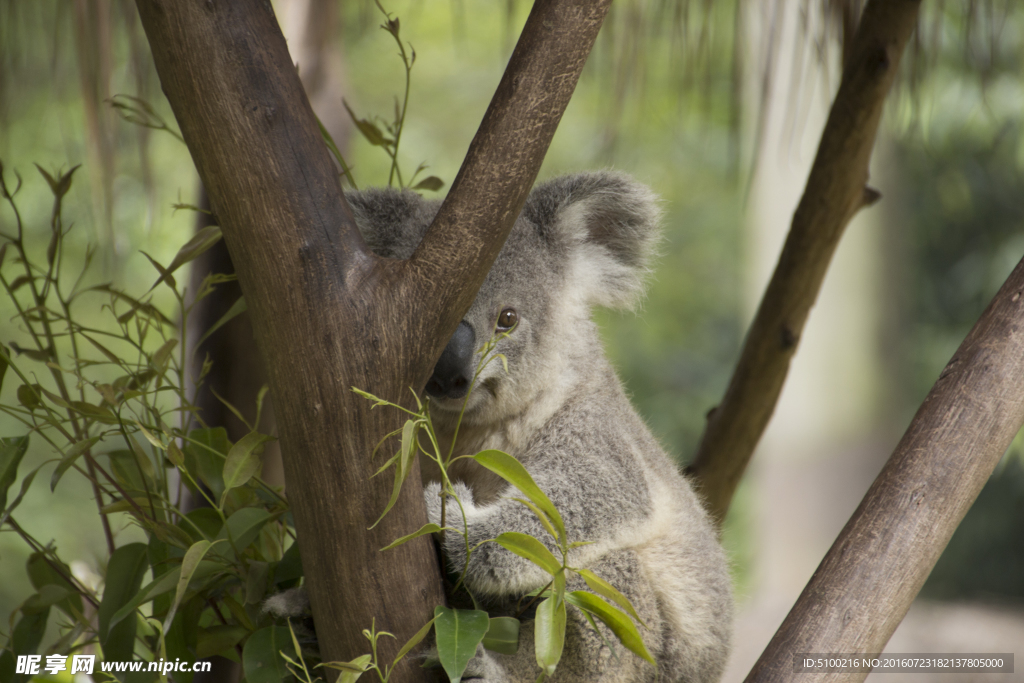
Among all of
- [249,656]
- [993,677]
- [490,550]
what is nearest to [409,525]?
[490,550]

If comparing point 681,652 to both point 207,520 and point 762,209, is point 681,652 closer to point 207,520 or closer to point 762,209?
point 207,520

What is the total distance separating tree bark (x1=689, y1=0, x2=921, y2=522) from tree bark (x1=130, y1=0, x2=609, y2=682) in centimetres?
112

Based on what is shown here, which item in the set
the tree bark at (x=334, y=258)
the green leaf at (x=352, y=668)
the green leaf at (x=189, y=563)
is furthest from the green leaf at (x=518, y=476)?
the green leaf at (x=189, y=563)

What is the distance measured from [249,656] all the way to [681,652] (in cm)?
72

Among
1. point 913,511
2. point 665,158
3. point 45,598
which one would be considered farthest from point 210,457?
point 665,158

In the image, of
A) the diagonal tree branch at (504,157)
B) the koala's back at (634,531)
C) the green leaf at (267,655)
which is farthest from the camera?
the koala's back at (634,531)

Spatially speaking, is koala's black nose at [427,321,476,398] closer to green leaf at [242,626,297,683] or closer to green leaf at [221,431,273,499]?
green leaf at [221,431,273,499]

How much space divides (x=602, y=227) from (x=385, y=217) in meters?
0.45

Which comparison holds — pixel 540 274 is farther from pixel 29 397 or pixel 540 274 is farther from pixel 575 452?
pixel 29 397

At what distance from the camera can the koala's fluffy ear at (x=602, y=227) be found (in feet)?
4.94

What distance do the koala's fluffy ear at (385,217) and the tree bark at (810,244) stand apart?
102cm

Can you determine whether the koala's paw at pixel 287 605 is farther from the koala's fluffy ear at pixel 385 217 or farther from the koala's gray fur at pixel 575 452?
the koala's fluffy ear at pixel 385 217

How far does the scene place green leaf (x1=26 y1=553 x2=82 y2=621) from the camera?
1.33 m

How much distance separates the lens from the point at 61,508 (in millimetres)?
6879
